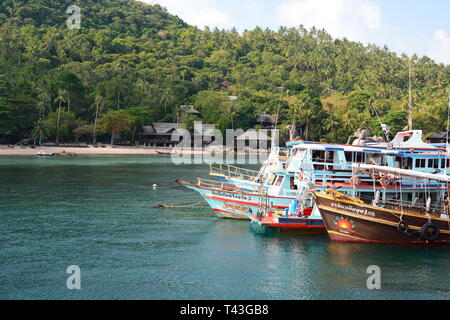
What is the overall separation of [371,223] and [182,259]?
10.3 m

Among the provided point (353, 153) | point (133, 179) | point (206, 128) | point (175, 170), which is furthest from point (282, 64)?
point (353, 153)

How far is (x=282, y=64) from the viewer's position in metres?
195

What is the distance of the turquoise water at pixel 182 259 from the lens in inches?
847

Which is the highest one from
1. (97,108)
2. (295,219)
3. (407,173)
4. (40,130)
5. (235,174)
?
(97,108)

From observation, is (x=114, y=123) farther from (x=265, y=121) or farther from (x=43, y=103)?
(x=265, y=121)

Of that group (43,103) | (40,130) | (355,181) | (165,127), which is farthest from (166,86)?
(355,181)

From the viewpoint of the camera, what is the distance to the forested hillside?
109 meters

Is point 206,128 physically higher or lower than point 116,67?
lower

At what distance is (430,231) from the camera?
27266 millimetres

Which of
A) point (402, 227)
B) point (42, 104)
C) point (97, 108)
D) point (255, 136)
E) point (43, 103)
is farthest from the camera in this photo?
point (255, 136)

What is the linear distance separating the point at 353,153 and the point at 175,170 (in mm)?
44031

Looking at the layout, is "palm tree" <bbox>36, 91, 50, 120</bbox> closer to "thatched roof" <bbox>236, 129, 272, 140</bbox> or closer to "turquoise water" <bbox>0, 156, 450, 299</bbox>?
"thatched roof" <bbox>236, 129, 272, 140</bbox>

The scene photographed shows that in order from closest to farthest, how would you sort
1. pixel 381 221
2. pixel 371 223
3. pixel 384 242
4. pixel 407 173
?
pixel 381 221, pixel 371 223, pixel 384 242, pixel 407 173
